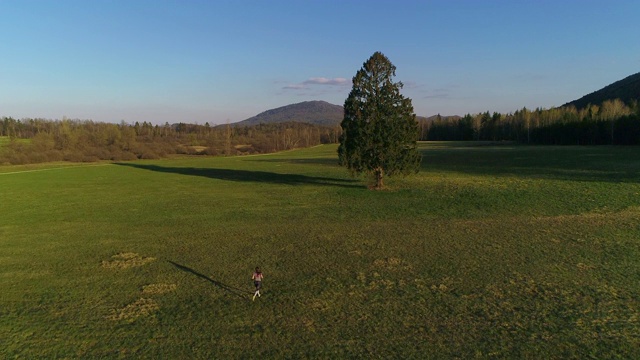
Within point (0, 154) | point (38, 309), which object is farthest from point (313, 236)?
point (0, 154)

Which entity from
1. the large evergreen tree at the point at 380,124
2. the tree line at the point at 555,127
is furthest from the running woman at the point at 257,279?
the tree line at the point at 555,127

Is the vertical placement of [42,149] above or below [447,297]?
above

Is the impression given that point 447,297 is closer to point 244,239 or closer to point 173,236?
point 244,239

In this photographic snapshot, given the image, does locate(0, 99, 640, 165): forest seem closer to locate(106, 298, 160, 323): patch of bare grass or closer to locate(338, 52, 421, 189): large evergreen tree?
locate(338, 52, 421, 189): large evergreen tree

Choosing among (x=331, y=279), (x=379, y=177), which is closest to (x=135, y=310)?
(x=331, y=279)

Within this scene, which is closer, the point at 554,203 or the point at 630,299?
the point at 630,299

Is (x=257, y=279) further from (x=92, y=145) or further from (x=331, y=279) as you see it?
(x=92, y=145)

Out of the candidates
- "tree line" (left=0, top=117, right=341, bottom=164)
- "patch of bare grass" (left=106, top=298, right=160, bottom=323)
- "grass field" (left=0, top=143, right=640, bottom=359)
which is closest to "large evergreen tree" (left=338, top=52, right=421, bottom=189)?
"grass field" (left=0, top=143, right=640, bottom=359)

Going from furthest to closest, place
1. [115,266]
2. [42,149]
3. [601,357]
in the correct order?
[42,149] → [115,266] → [601,357]
